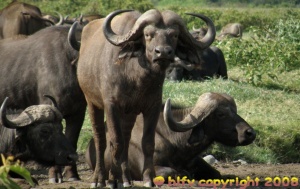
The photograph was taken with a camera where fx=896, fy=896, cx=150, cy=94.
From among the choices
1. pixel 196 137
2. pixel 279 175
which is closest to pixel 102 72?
pixel 196 137

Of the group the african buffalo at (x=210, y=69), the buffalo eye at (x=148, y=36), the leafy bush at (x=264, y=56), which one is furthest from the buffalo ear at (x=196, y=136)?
the african buffalo at (x=210, y=69)

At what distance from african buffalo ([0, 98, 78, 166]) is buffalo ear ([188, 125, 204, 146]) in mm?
1408

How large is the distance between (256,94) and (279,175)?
482cm

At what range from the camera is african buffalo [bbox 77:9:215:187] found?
24.0 feet

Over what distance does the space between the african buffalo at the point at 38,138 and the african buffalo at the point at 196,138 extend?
88cm

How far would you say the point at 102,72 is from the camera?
25.2ft

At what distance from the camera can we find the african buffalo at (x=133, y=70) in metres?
7.31

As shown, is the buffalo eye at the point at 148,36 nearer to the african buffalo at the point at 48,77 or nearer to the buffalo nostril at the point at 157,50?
the buffalo nostril at the point at 157,50

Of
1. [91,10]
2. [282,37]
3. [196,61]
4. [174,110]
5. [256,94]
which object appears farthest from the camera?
[91,10]

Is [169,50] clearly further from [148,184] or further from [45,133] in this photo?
[45,133]

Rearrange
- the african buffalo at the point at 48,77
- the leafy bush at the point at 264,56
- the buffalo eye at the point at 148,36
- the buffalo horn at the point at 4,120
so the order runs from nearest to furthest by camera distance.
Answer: the buffalo eye at the point at 148,36
the buffalo horn at the point at 4,120
the african buffalo at the point at 48,77
the leafy bush at the point at 264,56

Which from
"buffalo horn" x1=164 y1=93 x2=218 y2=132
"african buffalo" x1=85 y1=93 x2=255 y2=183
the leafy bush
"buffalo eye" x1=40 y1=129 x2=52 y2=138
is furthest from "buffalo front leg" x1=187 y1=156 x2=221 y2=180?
the leafy bush

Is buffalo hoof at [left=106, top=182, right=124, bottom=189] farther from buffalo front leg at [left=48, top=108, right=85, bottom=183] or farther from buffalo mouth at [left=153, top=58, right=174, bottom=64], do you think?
buffalo front leg at [left=48, top=108, right=85, bottom=183]

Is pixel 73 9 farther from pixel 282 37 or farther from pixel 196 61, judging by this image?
pixel 196 61
